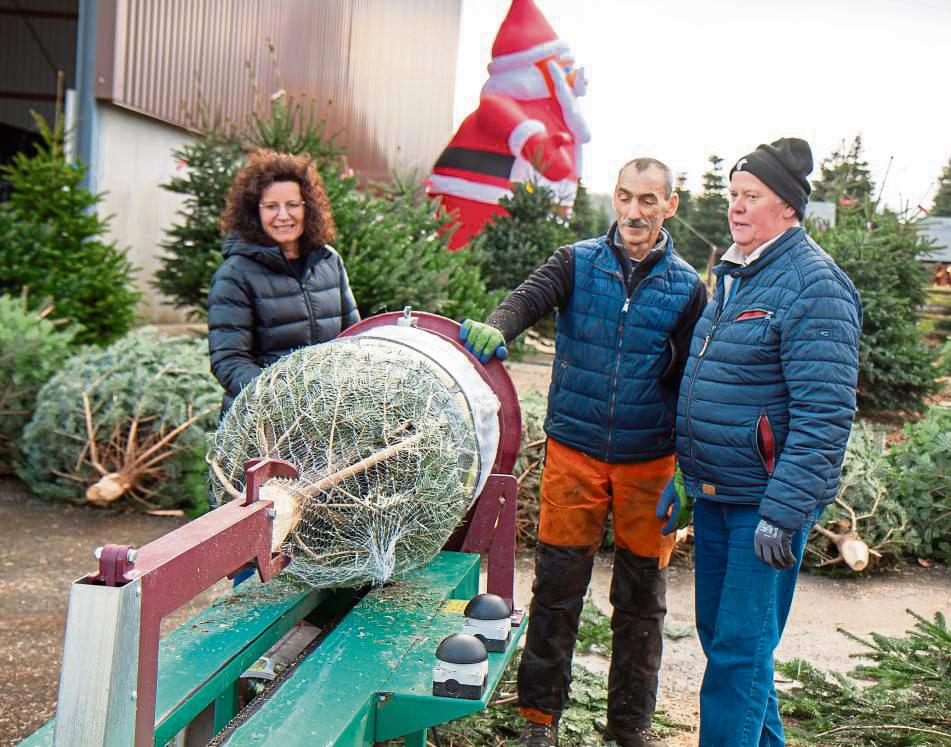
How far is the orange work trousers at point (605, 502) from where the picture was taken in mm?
3475

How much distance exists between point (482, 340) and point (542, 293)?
0.34m

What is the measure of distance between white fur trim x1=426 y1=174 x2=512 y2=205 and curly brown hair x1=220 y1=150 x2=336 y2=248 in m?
11.8

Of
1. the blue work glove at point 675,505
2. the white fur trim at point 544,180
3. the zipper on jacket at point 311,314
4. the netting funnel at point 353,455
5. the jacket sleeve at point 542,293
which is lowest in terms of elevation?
the blue work glove at point 675,505

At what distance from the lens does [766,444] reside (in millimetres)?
2820

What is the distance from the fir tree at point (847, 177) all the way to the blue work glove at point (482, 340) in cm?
958

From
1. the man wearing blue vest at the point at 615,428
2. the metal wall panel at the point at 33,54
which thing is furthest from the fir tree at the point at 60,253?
the metal wall panel at the point at 33,54

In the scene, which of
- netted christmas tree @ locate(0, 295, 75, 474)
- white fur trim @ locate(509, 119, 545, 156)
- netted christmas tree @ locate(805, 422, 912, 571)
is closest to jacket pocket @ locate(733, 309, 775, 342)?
netted christmas tree @ locate(805, 422, 912, 571)

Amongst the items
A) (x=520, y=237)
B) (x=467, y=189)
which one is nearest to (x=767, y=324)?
(x=520, y=237)

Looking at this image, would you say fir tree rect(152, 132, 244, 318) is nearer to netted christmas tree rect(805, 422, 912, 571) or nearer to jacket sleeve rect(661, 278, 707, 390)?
netted christmas tree rect(805, 422, 912, 571)

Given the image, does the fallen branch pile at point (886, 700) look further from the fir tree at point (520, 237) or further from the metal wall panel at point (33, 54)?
the metal wall panel at point (33, 54)

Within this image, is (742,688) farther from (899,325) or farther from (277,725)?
(899,325)

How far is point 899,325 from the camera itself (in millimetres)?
9703

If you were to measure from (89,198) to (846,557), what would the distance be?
686cm

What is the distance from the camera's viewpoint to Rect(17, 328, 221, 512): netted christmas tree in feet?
19.8
